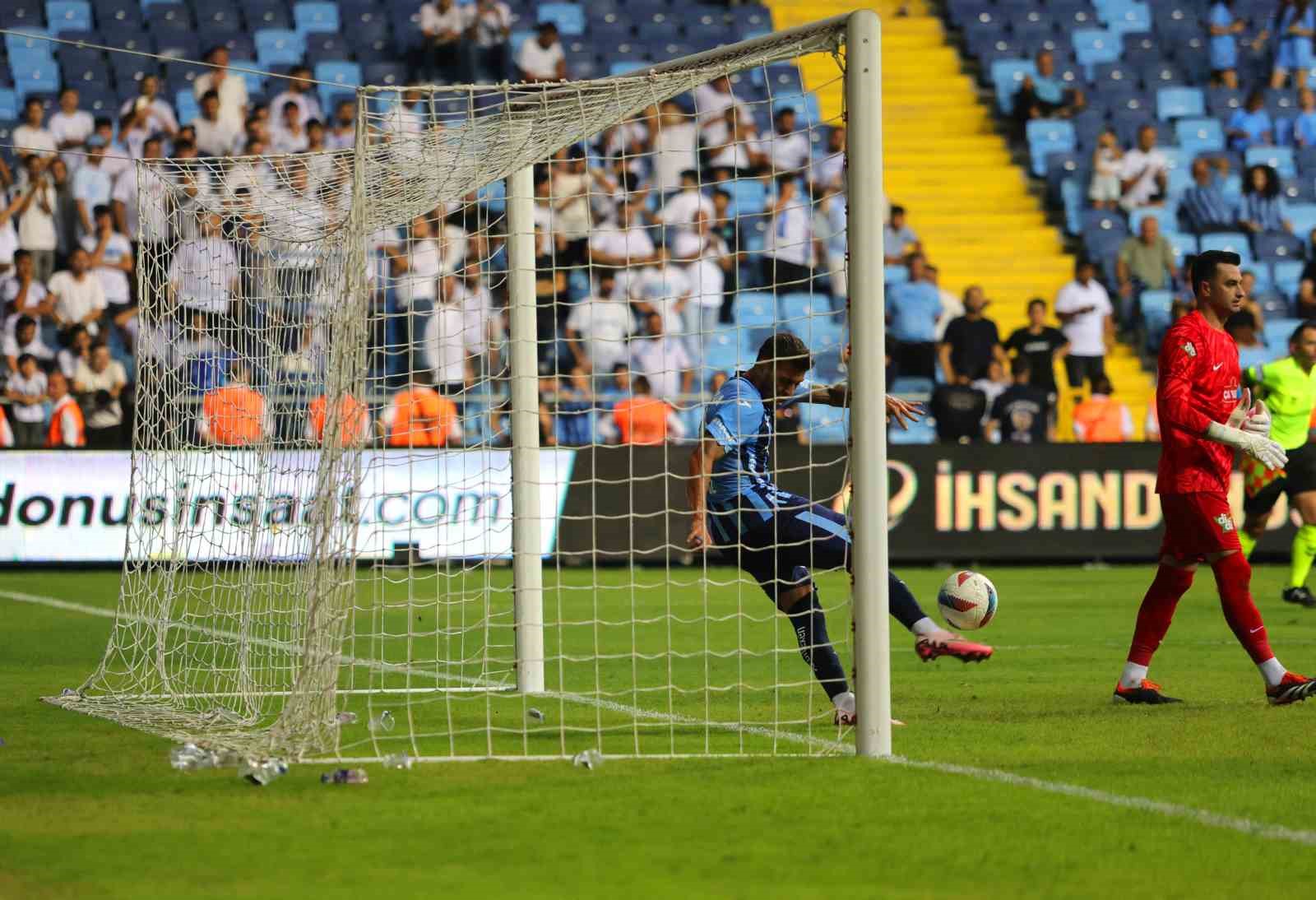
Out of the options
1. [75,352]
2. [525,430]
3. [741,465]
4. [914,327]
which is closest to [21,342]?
[75,352]

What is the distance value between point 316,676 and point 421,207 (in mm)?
3068

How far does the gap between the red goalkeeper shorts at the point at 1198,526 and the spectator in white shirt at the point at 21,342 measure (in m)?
12.3

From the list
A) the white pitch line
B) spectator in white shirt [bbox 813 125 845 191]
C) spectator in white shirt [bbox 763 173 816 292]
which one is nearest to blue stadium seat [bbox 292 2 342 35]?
spectator in white shirt [bbox 813 125 845 191]

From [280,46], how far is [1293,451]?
1340 centimetres

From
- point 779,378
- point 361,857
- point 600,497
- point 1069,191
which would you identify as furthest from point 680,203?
point 361,857

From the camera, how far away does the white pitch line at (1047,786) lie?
219 inches

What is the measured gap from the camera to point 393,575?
51.6ft

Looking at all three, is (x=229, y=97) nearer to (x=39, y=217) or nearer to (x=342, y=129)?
(x=342, y=129)

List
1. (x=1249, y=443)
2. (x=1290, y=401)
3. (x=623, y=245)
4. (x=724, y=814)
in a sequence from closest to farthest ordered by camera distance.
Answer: (x=724, y=814), (x=1249, y=443), (x=1290, y=401), (x=623, y=245)

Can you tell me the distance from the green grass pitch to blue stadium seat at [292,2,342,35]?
588 inches

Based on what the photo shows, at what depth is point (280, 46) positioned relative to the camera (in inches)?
877

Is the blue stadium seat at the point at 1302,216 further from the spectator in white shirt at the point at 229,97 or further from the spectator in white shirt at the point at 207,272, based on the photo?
the spectator in white shirt at the point at 207,272

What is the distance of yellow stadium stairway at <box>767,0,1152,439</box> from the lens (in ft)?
72.9

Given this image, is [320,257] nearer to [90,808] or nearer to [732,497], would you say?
[732,497]
